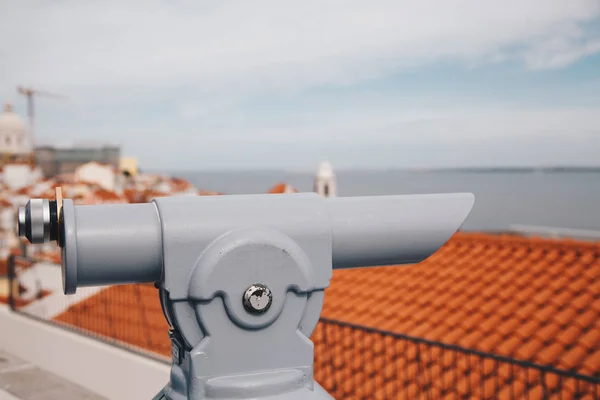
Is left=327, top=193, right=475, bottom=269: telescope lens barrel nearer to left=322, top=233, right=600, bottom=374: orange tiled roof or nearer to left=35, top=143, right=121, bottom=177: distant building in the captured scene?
left=322, top=233, right=600, bottom=374: orange tiled roof

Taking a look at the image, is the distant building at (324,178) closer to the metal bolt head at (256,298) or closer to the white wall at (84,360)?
the white wall at (84,360)

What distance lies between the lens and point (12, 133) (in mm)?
109188

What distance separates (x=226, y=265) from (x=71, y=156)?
99.5 meters

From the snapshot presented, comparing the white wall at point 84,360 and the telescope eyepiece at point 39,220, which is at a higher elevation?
the telescope eyepiece at point 39,220

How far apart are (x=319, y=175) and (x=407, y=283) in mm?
9364

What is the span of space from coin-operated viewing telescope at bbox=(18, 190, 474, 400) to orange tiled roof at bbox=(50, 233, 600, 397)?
4.59 m

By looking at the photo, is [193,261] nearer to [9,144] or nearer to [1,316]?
[1,316]

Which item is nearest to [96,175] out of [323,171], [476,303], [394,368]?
[323,171]

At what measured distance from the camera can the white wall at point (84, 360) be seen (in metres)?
5.00

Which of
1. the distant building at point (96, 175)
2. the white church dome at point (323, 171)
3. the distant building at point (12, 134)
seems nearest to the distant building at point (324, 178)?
the white church dome at point (323, 171)

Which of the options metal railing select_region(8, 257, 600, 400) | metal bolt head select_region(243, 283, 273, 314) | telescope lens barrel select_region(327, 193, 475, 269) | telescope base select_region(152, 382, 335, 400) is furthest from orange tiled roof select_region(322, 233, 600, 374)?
metal bolt head select_region(243, 283, 273, 314)

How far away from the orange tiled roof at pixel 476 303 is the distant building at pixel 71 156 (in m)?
88.2

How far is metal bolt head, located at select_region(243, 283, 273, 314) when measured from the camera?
135 centimetres

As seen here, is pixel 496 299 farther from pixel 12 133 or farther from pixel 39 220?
pixel 12 133
